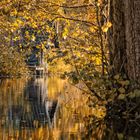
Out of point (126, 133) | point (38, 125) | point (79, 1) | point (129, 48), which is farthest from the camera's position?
point (79, 1)

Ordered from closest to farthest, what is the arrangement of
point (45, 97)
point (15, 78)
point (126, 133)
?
point (126, 133), point (45, 97), point (15, 78)

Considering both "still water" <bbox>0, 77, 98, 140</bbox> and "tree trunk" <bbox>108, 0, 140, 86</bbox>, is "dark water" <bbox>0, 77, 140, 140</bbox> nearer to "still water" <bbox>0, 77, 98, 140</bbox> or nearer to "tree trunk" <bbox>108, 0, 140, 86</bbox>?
"still water" <bbox>0, 77, 98, 140</bbox>

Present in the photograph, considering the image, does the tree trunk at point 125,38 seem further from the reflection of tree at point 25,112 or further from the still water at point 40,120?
the reflection of tree at point 25,112

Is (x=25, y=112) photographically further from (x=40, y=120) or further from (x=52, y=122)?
(x=52, y=122)

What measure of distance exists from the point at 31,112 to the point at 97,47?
10.9 ft

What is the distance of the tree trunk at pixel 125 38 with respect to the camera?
30.8 feet

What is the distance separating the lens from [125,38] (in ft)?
32.6

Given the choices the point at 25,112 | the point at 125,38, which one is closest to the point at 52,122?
Result: the point at 25,112

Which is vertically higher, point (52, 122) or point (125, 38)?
point (125, 38)

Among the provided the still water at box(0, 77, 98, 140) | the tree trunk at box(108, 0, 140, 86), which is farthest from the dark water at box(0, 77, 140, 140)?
the tree trunk at box(108, 0, 140, 86)

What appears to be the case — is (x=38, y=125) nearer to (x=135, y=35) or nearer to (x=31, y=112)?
(x=31, y=112)

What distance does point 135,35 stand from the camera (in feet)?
30.8

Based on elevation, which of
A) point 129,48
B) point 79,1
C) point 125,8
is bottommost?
point 129,48

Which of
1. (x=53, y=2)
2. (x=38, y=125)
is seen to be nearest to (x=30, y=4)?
(x=53, y=2)
